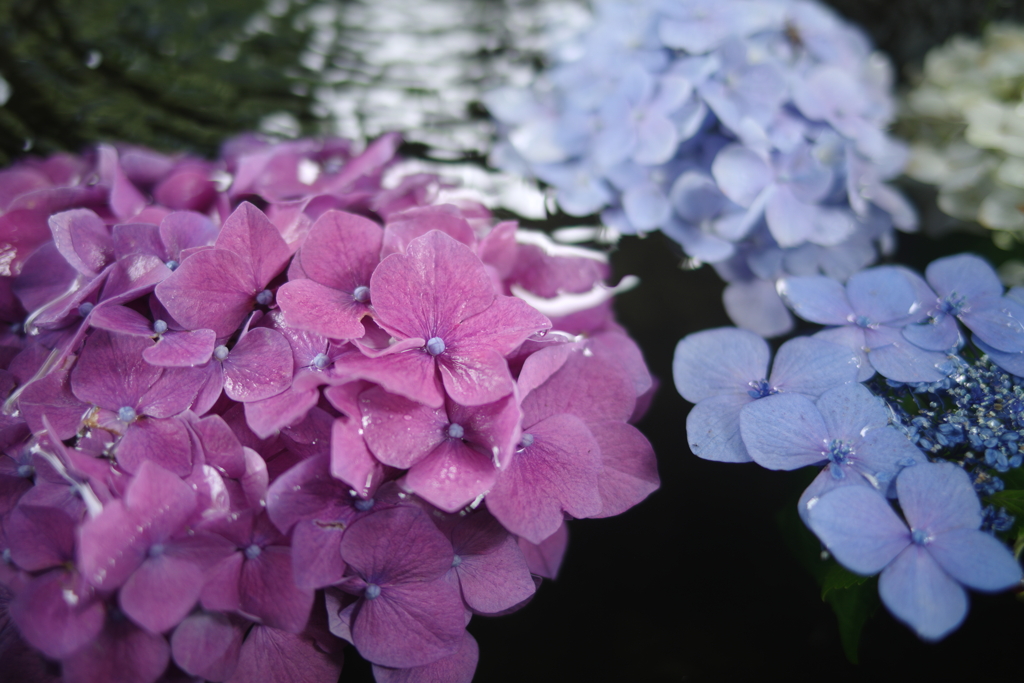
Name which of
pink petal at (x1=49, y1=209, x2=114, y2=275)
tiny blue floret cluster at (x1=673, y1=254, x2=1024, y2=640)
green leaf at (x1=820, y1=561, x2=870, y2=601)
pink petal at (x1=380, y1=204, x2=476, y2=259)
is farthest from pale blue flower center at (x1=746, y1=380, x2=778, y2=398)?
pink petal at (x1=49, y1=209, x2=114, y2=275)

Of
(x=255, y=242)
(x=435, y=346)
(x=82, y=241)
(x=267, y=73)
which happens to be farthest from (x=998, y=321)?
(x=267, y=73)

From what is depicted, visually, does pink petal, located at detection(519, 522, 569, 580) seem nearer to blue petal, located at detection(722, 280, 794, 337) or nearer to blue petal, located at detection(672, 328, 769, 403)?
blue petal, located at detection(672, 328, 769, 403)

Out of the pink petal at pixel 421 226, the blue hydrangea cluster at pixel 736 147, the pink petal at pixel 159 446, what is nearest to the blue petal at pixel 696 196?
the blue hydrangea cluster at pixel 736 147

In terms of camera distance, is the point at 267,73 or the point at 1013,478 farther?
the point at 267,73

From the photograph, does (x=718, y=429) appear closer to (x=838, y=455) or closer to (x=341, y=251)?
(x=838, y=455)

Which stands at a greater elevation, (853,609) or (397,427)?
(397,427)

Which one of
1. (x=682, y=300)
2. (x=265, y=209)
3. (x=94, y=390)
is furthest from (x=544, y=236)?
(x=94, y=390)
